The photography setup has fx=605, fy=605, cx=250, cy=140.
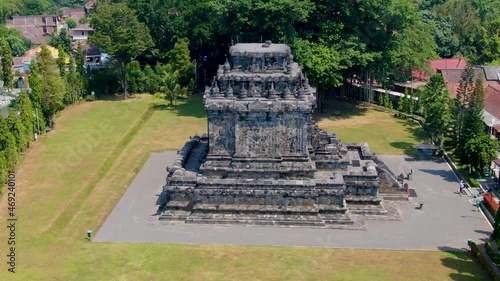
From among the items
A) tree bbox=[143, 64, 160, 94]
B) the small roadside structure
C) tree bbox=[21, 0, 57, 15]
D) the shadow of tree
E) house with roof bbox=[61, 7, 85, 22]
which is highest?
tree bbox=[21, 0, 57, 15]

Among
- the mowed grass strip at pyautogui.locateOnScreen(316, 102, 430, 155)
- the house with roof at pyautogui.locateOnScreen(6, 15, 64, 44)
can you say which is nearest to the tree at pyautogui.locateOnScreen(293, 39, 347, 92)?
the mowed grass strip at pyautogui.locateOnScreen(316, 102, 430, 155)

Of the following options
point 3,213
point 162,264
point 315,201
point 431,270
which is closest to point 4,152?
point 3,213

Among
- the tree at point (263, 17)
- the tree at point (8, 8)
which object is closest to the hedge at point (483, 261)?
the tree at point (263, 17)

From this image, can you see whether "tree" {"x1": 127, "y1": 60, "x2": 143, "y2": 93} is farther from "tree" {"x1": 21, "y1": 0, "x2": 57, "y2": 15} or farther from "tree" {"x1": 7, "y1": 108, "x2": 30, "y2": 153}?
"tree" {"x1": 21, "y1": 0, "x2": 57, "y2": 15}

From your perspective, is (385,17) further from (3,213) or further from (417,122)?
(3,213)

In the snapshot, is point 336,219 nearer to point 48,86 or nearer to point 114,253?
point 114,253

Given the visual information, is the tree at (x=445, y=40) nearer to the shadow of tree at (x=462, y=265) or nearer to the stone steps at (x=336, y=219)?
the stone steps at (x=336, y=219)
